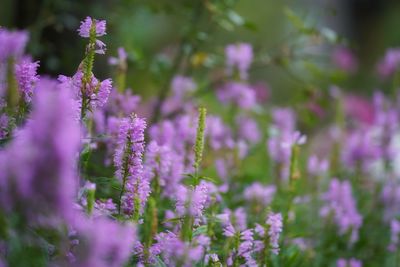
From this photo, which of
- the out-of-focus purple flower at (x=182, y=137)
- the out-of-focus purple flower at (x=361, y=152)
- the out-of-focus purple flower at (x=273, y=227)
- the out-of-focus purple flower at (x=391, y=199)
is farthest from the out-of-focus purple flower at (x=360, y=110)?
the out-of-focus purple flower at (x=273, y=227)

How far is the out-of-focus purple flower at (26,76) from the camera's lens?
1615 mm

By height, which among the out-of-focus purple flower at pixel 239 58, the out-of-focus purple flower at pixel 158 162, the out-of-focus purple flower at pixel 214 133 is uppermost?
the out-of-focus purple flower at pixel 239 58

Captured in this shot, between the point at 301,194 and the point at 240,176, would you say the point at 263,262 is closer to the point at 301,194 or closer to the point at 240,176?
the point at 240,176

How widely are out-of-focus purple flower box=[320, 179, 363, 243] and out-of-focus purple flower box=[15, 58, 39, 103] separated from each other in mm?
1677

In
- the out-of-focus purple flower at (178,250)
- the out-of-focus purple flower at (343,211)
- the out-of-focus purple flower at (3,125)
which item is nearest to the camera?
the out-of-focus purple flower at (178,250)

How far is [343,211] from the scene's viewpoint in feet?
Answer: 9.57

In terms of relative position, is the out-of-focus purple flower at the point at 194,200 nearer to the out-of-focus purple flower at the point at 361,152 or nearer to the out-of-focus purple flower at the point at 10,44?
the out-of-focus purple flower at the point at 10,44

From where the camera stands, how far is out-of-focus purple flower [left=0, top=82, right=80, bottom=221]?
1062 millimetres

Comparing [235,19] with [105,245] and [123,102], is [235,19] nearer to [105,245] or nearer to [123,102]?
[123,102]

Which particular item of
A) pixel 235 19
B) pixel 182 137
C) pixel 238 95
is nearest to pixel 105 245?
pixel 182 137

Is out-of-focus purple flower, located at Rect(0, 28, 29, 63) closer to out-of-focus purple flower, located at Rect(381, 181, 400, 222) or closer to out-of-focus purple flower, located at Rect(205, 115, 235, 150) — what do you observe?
out-of-focus purple flower, located at Rect(205, 115, 235, 150)

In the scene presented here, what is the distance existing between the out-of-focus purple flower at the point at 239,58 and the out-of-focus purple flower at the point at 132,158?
194 centimetres

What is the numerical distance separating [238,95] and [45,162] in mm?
2555

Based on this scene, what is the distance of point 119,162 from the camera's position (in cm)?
164
